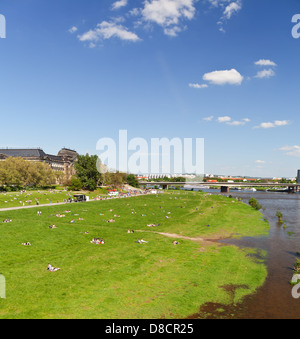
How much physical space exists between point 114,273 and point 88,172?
11222 cm

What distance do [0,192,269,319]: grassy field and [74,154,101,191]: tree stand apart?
288 ft

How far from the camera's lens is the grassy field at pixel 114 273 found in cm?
1752

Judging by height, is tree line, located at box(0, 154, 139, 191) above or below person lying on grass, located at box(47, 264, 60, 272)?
above

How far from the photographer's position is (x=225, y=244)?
36.8 metres

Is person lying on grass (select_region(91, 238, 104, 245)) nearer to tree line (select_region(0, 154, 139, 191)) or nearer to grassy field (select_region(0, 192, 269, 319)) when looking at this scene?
grassy field (select_region(0, 192, 269, 319))

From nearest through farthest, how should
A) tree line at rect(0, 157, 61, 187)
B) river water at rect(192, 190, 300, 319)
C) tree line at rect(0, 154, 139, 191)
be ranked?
river water at rect(192, 190, 300, 319)
tree line at rect(0, 157, 61, 187)
tree line at rect(0, 154, 139, 191)

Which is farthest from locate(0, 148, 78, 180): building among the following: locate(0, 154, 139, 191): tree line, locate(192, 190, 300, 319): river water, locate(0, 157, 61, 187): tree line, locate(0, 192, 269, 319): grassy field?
locate(192, 190, 300, 319): river water

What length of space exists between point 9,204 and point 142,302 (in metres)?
63.2

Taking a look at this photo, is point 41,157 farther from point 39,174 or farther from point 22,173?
point 22,173

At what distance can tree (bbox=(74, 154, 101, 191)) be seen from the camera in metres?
129

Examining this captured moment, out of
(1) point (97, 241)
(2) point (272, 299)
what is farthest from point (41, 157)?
(2) point (272, 299)

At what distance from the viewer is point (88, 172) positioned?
131375 millimetres
